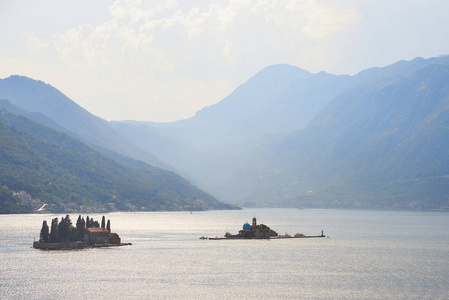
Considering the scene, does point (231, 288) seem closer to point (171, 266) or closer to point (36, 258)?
point (171, 266)

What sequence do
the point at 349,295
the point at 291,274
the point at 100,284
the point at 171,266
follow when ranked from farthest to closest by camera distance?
the point at 171,266
the point at 291,274
the point at 100,284
the point at 349,295

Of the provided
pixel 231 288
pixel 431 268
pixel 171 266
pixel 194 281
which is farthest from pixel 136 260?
pixel 431 268

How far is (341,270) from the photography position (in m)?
179

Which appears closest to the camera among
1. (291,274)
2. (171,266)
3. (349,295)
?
(349,295)

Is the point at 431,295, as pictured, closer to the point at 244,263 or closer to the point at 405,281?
the point at 405,281

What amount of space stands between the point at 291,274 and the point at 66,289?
195 feet

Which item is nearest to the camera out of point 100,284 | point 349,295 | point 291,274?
point 349,295

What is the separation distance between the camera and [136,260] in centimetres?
19625

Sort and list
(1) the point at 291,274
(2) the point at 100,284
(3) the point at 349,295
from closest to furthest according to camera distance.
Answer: (3) the point at 349,295, (2) the point at 100,284, (1) the point at 291,274

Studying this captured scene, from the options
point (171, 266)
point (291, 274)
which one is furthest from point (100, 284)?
point (291, 274)

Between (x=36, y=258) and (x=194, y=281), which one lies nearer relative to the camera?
(x=194, y=281)

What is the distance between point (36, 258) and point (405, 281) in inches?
4257

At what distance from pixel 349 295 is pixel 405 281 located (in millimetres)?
26788

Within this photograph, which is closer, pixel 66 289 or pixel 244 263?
pixel 66 289
